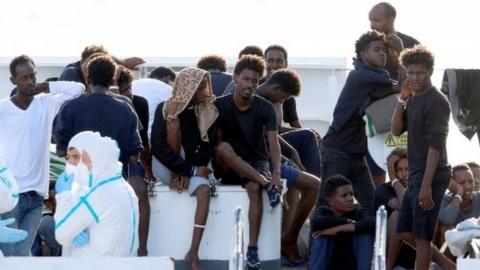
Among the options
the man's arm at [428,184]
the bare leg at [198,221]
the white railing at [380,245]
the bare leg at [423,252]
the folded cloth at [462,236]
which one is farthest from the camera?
the bare leg at [198,221]

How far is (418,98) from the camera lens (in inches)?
488

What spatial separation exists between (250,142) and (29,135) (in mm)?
1612

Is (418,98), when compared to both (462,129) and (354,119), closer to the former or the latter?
(354,119)

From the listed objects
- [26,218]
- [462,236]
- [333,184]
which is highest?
[333,184]

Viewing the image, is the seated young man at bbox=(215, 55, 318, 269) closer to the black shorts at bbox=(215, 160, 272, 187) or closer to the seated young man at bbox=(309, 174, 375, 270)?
the black shorts at bbox=(215, 160, 272, 187)

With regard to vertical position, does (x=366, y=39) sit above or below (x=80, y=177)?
above

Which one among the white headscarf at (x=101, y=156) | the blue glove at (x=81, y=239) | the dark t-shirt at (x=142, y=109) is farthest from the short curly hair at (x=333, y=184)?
the blue glove at (x=81, y=239)

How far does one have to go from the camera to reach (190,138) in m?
13.2

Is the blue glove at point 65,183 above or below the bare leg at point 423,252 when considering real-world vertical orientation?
above

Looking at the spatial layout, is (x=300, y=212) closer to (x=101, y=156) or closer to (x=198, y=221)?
(x=198, y=221)

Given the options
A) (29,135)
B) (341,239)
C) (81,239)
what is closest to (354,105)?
(341,239)

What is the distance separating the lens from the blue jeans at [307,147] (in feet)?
47.6

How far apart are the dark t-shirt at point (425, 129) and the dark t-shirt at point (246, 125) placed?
4.26 feet

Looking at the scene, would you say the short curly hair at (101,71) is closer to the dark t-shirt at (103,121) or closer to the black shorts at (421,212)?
the dark t-shirt at (103,121)
